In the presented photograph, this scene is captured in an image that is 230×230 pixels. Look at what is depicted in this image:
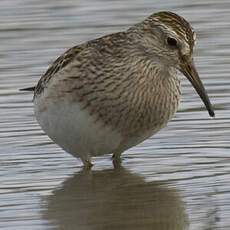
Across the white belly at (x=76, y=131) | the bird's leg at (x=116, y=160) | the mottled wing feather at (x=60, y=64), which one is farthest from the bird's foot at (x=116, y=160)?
the mottled wing feather at (x=60, y=64)

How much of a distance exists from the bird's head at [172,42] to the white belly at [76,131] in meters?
0.83

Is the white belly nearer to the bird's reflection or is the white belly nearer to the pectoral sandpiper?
the pectoral sandpiper

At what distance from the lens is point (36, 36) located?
17344 millimetres

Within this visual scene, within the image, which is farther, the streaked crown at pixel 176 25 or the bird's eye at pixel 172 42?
the bird's eye at pixel 172 42

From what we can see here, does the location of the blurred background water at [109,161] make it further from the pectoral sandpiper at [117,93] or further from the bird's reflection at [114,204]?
the pectoral sandpiper at [117,93]

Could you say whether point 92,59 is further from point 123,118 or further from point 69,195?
point 69,195

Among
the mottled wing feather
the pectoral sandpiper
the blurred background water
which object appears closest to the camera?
the blurred background water

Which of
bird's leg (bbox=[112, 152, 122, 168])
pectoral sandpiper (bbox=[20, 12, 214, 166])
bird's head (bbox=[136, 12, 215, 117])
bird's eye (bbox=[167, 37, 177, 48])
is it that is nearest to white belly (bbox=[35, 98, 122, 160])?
pectoral sandpiper (bbox=[20, 12, 214, 166])

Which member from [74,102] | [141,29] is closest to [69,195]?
[74,102]

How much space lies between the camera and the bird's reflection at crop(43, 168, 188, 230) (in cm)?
1033

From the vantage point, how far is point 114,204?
36.2ft

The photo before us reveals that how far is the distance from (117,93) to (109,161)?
3.97ft

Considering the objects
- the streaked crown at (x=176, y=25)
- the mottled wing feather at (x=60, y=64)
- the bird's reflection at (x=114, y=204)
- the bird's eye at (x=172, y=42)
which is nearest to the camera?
the bird's reflection at (x=114, y=204)

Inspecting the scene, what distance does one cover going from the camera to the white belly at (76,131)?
11953 millimetres
